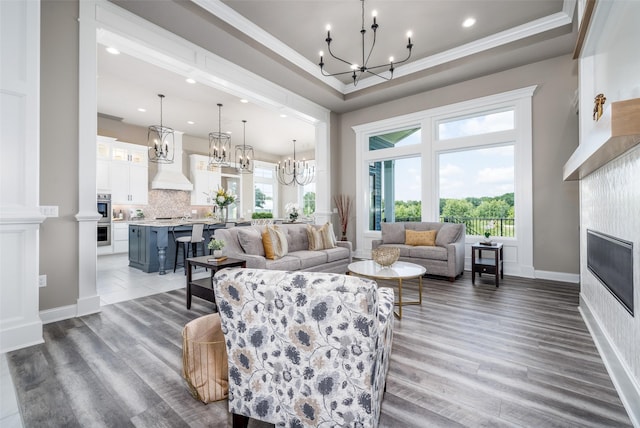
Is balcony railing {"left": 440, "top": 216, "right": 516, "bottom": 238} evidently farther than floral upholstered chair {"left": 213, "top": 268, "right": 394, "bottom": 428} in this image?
Yes

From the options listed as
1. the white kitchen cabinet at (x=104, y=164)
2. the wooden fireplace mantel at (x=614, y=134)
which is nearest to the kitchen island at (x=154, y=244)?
the white kitchen cabinet at (x=104, y=164)

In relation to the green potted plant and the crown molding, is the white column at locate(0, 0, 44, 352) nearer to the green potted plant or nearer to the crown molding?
the green potted plant

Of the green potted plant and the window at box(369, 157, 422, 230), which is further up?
the window at box(369, 157, 422, 230)

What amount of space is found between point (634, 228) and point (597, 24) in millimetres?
2198

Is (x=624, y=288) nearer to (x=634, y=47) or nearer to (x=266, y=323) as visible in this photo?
(x=634, y=47)

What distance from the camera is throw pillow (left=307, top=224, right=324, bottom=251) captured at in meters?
4.60

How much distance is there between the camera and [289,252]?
173 inches

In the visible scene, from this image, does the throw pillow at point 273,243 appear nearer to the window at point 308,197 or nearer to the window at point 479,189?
the window at point 479,189

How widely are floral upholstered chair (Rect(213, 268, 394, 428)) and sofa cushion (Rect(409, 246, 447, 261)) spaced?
349 cm

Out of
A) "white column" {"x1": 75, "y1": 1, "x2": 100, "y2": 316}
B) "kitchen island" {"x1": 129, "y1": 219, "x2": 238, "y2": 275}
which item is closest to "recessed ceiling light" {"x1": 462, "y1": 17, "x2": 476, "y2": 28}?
"white column" {"x1": 75, "y1": 1, "x2": 100, "y2": 316}

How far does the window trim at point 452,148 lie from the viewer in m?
4.57

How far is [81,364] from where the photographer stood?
2.07 metres

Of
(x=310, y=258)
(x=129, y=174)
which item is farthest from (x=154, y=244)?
(x=129, y=174)

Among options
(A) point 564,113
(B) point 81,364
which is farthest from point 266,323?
(A) point 564,113
